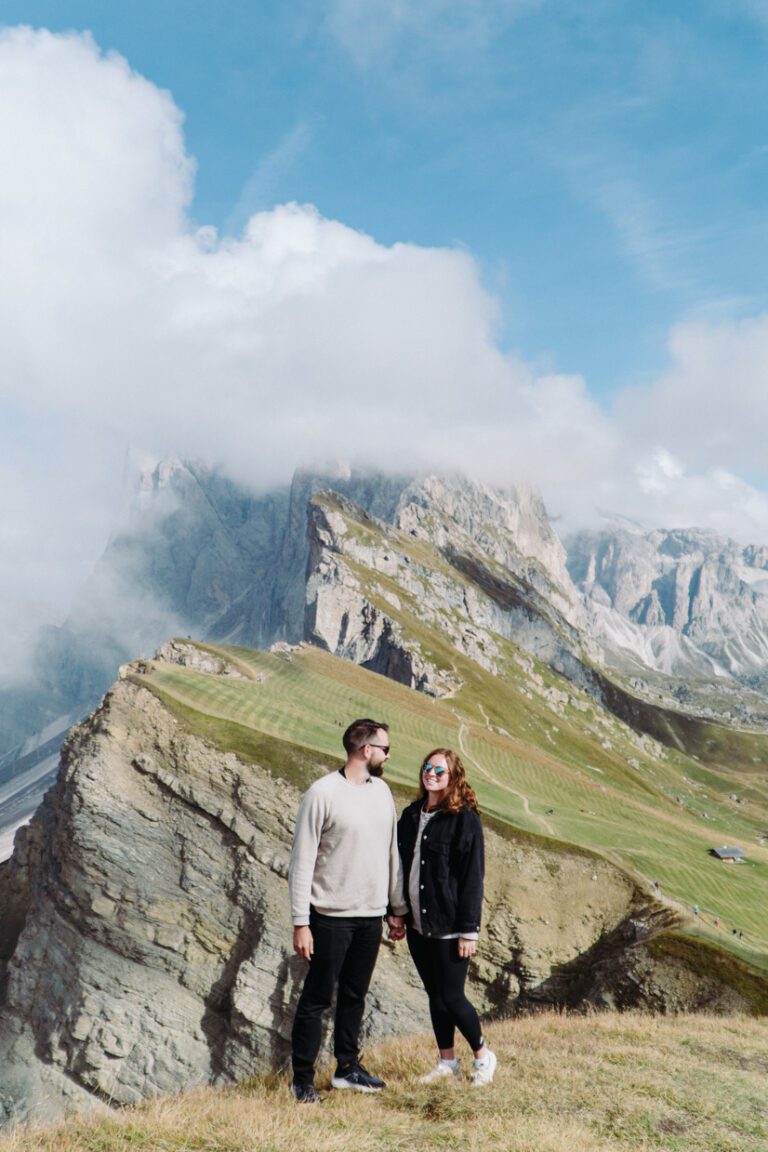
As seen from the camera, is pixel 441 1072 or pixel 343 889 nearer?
pixel 343 889

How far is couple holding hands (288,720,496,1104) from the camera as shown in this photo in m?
10.3

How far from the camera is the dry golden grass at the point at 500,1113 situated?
323 inches

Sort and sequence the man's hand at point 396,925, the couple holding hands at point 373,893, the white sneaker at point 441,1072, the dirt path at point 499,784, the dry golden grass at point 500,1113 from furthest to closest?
the dirt path at point 499,784 → the man's hand at point 396,925 → the white sneaker at point 441,1072 → the couple holding hands at point 373,893 → the dry golden grass at point 500,1113

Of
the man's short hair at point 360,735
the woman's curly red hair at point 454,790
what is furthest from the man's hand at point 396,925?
the man's short hair at point 360,735

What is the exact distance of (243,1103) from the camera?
9453 millimetres

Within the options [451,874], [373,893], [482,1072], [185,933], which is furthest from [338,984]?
[185,933]

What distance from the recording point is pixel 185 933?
1565 inches

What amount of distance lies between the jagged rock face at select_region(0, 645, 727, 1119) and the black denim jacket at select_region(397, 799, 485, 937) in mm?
29902

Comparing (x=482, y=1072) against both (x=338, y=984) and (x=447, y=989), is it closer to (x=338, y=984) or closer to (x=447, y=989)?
(x=447, y=989)

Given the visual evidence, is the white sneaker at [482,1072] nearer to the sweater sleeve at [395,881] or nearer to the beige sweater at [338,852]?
the sweater sleeve at [395,881]

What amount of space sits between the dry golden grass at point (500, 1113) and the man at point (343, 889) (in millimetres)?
663

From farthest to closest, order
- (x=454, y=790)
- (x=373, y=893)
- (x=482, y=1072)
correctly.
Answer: (x=454, y=790) < (x=482, y=1072) < (x=373, y=893)

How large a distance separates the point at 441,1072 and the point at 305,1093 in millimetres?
2362

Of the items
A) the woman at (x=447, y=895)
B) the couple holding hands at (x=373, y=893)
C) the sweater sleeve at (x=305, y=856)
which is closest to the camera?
the sweater sleeve at (x=305, y=856)
